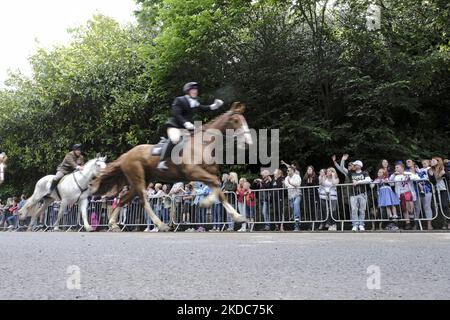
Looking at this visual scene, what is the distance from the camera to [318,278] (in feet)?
12.4

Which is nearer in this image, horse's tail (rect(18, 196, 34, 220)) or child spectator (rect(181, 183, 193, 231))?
horse's tail (rect(18, 196, 34, 220))

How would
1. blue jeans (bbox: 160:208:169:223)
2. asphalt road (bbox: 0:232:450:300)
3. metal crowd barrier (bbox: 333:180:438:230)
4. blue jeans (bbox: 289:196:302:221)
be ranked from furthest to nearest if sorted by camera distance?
blue jeans (bbox: 160:208:169:223)
blue jeans (bbox: 289:196:302:221)
metal crowd barrier (bbox: 333:180:438:230)
asphalt road (bbox: 0:232:450:300)

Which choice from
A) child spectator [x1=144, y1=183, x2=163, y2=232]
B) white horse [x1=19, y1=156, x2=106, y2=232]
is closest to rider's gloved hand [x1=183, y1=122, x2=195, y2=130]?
white horse [x1=19, y1=156, x2=106, y2=232]

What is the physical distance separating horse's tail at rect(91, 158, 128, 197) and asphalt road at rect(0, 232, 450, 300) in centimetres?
530

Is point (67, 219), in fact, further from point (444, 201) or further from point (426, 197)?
point (444, 201)

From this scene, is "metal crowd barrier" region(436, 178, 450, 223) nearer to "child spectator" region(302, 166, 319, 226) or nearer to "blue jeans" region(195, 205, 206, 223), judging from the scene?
"child spectator" region(302, 166, 319, 226)

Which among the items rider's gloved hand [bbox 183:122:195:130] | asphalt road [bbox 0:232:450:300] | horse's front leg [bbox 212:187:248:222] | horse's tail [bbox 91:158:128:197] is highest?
rider's gloved hand [bbox 183:122:195:130]

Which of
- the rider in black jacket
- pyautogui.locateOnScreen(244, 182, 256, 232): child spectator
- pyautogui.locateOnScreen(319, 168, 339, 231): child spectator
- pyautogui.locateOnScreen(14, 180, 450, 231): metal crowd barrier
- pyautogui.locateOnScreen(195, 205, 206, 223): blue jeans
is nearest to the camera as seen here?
the rider in black jacket

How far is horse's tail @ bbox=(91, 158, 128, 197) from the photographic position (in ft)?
36.8

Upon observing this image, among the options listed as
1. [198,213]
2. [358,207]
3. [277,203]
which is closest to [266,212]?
[277,203]

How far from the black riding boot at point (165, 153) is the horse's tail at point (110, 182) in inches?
78.8

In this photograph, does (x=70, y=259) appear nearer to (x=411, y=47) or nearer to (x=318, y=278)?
(x=318, y=278)

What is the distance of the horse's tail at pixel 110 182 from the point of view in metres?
11.2

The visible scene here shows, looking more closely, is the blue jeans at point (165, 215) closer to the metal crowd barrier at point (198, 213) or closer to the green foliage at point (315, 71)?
the metal crowd barrier at point (198, 213)
